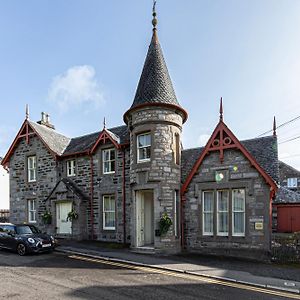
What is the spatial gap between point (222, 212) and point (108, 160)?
855 centimetres

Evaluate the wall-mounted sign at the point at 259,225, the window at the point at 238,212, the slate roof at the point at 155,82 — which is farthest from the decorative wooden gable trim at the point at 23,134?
the wall-mounted sign at the point at 259,225

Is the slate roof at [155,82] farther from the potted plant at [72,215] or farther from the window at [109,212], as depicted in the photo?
the potted plant at [72,215]

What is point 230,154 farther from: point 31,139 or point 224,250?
point 31,139

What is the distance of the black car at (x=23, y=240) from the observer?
14392mm

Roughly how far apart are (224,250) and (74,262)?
7247mm

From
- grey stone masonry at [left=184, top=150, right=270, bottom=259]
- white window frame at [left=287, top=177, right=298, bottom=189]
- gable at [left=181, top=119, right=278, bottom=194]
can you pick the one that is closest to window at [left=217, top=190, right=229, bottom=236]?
grey stone masonry at [left=184, top=150, right=270, bottom=259]

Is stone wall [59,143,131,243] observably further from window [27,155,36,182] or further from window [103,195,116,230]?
window [27,155,36,182]

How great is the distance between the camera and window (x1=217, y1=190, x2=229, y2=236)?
1480cm

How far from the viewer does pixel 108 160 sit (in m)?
19.8

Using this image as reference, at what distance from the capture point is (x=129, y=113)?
54.9 feet

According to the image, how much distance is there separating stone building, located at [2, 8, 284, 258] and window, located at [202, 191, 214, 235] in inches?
2.0

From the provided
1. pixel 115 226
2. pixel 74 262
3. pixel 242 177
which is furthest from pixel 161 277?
pixel 115 226

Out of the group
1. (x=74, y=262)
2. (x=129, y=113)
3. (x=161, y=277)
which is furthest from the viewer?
(x=129, y=113)

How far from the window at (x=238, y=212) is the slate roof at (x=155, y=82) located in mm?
5837
